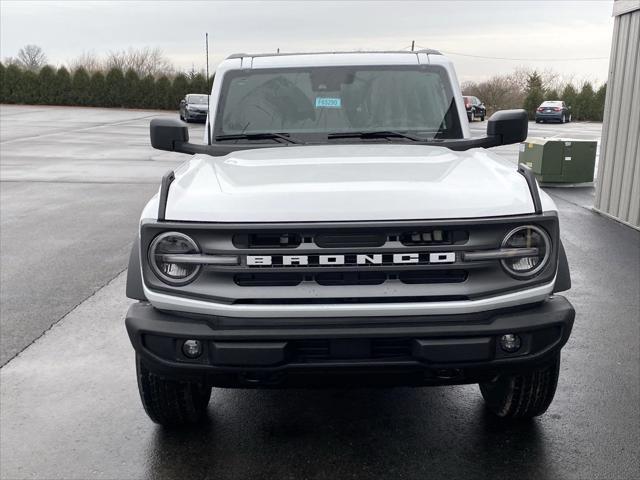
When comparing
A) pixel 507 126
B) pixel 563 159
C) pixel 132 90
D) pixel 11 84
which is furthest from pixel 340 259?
pixel 11 84

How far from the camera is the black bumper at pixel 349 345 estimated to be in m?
2.81

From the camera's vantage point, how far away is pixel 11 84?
165ft

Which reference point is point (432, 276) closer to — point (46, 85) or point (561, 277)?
point (561, 277)

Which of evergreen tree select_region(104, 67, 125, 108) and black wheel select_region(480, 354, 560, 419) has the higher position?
evergreen tree select_region(104, 67, 125, 108)

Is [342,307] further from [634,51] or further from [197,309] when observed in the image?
[634,51]

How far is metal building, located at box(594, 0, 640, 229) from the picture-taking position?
960 centimetres

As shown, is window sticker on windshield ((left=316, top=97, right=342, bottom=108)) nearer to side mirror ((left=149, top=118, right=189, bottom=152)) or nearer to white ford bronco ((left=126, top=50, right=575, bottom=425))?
side mirror ((left=149, top=118, right=189, bottom=152))

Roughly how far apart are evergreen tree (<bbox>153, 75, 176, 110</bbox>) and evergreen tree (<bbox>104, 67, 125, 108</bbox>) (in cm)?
251

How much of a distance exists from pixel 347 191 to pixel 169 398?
141cm

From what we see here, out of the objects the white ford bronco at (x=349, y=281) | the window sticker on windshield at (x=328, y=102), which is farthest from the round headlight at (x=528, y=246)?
the window sticker on windshield at (x=328, y=102)

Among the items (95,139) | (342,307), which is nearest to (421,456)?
(342,307)

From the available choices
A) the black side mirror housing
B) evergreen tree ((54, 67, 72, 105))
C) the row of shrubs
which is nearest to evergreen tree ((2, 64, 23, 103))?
the row of shrubs

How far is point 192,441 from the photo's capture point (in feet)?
11.8

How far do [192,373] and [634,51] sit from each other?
890cm
